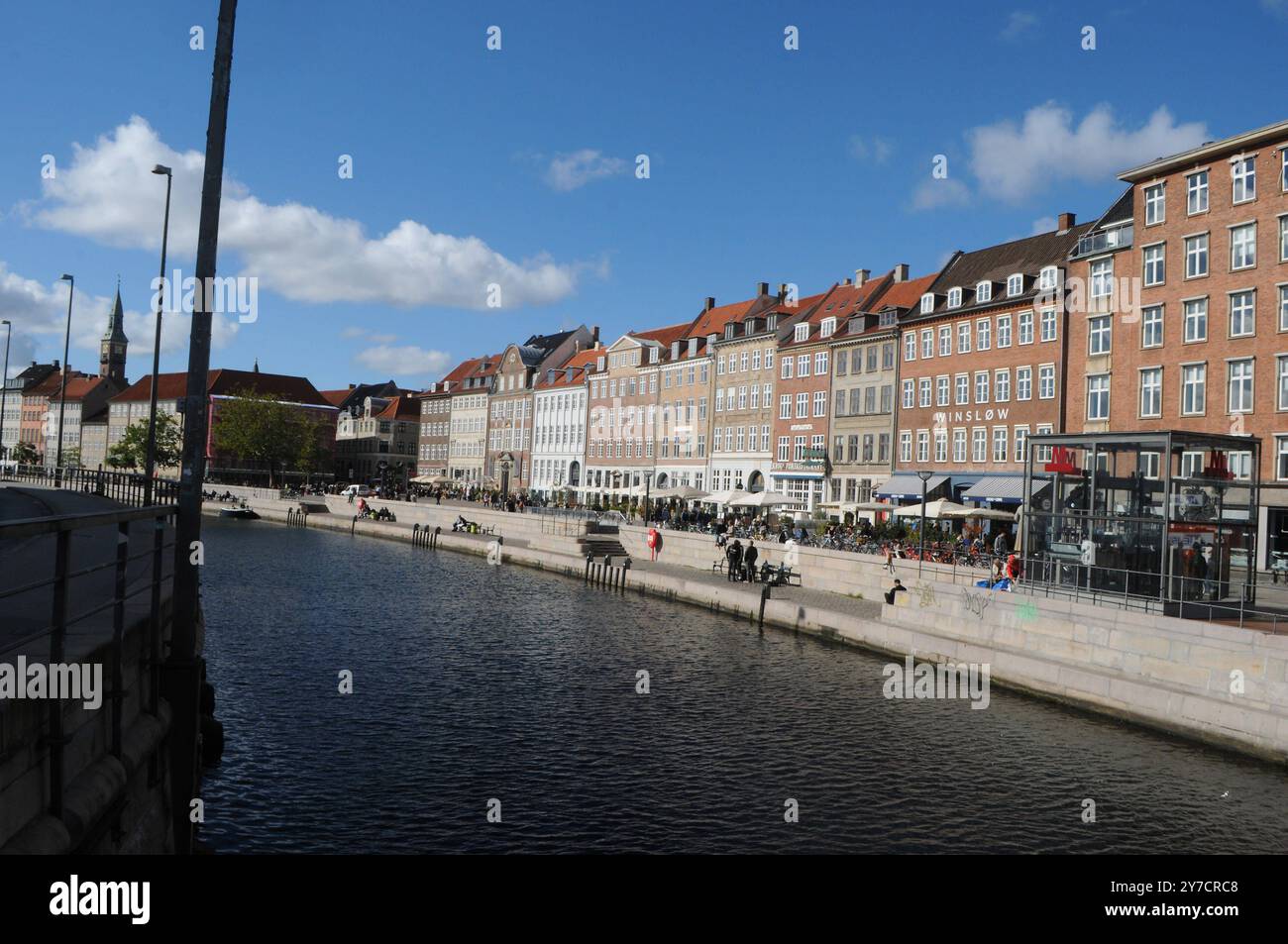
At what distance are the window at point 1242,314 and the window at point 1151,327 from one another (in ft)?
11.8

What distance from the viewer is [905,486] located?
58.7m

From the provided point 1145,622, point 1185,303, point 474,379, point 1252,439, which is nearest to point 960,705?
point 1145,622

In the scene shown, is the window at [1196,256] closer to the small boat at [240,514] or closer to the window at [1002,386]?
the window at [1002,386]

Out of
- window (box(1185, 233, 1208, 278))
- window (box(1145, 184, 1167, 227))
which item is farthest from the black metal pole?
window (box(1145, 184, 1167, 227))

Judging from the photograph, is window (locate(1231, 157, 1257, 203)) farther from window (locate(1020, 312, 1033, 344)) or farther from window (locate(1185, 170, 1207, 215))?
window (locate(1020, 312, 1033, 344))

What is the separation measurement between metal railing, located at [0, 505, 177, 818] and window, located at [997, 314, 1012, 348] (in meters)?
51.3

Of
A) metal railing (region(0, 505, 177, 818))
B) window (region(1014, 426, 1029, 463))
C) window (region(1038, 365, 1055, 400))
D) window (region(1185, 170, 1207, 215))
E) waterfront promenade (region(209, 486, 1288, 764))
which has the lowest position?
waterfront promenade (region(209, 486, 1288, 764))

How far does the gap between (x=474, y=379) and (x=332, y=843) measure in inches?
4389

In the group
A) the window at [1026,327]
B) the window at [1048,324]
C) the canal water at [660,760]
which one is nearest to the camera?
the canal water at [660,760]

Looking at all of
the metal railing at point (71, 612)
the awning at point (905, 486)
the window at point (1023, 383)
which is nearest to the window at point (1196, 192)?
the window at point (1023, 383)

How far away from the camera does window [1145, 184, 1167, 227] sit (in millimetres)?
45562

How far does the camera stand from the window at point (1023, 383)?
173 feet

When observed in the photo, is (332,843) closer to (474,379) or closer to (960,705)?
(960,705)

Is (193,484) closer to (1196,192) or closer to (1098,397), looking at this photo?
(1196,192)
